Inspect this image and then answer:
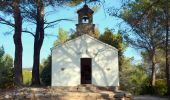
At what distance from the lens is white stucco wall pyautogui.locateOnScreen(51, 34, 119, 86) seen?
30.4 metres

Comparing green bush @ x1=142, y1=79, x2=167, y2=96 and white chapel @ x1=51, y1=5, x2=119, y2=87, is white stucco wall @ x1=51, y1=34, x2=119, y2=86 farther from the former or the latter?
green bush @ x1=142, y1=79, x2=167, y2=96

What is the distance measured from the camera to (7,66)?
120ft

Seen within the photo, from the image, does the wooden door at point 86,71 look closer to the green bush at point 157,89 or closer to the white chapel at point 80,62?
the white chapel at point 80,62

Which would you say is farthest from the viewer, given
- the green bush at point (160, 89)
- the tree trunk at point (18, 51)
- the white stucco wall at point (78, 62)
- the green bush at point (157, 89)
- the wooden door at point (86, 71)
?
the green bush at point (157, 89)

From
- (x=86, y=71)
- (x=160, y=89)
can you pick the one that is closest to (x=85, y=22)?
(x=86, y=71)

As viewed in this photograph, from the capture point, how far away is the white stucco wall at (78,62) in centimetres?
3036

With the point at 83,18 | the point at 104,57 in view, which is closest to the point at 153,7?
the point at 104,57

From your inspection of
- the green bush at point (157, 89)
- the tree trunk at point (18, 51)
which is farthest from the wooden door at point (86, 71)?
the green bush at point (157, 89)

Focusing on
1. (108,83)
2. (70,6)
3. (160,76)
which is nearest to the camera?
(70,6)

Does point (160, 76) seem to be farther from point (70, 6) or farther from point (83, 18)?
point (70, 6)

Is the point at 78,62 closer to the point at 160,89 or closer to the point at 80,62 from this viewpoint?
the point at 80,62

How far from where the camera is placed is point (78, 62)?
3053 centimetres

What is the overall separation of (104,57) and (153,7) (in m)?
13.3

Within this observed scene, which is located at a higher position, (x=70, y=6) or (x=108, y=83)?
(x=70, y=6)
